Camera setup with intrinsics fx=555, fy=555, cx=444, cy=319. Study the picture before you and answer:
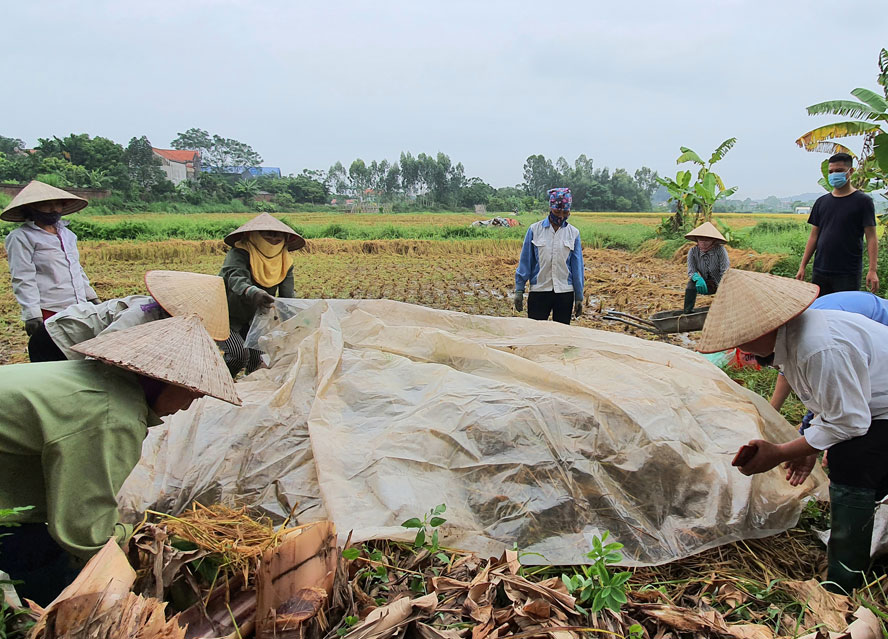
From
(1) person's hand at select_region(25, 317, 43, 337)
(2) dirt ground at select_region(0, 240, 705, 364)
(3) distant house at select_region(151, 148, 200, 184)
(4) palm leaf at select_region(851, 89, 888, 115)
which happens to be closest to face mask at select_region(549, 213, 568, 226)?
(2) dirt ground at select_region(0, 240, 705, 364)

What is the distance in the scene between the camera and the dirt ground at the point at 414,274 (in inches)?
307

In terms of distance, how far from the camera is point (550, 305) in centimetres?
437

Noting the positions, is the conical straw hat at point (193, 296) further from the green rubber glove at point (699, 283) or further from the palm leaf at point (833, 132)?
the palm leaf at point (833, 132)

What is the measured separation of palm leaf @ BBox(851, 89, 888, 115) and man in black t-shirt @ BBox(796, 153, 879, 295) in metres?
3.17

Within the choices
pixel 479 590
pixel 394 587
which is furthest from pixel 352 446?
pixel 479 590

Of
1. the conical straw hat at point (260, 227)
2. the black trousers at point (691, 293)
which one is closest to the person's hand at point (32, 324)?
the conical straw hat at point (260, 227)

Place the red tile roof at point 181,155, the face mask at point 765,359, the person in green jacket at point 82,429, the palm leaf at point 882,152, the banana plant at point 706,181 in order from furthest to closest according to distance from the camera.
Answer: the red tile roof at point 181,155, the banana plant at point 706,181, the palm leaf at point 882,152, the face mask at point 765,359, the person in green jacket at point 82,429

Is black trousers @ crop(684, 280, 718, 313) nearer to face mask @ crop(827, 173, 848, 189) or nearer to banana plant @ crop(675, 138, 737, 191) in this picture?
face mask @ crop(827, 173, 848, 189)

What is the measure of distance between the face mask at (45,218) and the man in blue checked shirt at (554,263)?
10.0 feet

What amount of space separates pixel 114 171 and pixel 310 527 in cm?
3526

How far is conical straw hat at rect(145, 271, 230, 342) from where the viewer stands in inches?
88.7

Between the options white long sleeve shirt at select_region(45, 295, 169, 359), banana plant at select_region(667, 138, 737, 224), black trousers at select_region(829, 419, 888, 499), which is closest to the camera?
black trousers at select_region(829, 419, 888, 499)

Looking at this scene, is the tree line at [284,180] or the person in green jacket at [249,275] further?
the tree line at [284,180]

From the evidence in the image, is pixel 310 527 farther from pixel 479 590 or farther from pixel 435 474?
pixel 435 474
